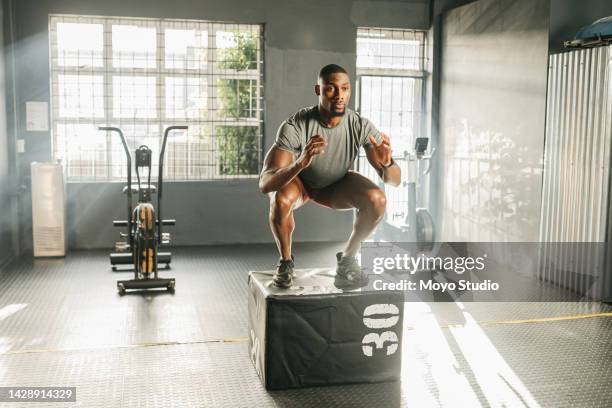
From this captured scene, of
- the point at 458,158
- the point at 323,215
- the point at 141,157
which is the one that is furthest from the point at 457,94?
the point at 141,157

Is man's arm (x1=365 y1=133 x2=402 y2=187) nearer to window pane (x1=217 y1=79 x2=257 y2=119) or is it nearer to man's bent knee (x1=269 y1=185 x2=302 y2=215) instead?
man's bent knee (x1=269 y1=185 x2=302 y2=215)

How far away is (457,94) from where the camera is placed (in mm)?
7586

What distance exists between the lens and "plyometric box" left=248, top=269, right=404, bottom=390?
3.42 meters

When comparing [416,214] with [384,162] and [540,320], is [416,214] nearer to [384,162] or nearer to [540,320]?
[540,320]

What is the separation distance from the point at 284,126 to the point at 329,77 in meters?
0.35

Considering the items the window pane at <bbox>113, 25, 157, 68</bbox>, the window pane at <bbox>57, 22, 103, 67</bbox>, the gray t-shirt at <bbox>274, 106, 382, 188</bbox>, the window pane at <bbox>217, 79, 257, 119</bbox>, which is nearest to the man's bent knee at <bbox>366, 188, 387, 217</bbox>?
the gray t-shirt at <bbox>274, 106, 382, 188</bbox>

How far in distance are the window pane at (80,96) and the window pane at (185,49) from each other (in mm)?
829

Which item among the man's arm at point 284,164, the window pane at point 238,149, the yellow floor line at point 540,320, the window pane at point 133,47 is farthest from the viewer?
the window pane at point 238,149

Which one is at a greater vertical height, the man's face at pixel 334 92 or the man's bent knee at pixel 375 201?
the man's face at pixel 334 92

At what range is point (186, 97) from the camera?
7.77 m

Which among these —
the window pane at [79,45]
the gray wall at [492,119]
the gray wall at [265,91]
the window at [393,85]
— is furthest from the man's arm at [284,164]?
the window at [393,85]

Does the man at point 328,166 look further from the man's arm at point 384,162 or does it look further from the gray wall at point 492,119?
the gray wall at point 492,119

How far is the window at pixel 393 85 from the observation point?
826 centimetres

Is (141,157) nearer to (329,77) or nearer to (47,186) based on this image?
(47,186)
